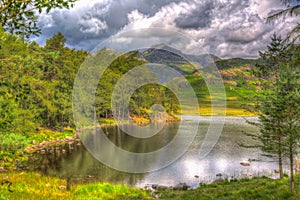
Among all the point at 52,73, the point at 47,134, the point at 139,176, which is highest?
the point at 52,73

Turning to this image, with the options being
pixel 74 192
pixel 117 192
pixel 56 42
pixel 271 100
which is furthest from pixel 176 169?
pixel 56 42

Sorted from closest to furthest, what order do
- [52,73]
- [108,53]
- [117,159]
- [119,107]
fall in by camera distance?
[117,159]
[52,73]
[119,107]
[108,53]

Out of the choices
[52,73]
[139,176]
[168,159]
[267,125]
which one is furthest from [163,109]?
[267,125]

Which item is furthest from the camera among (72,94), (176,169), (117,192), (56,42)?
(72,94)

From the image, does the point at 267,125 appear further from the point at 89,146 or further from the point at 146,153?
the point at 89,146

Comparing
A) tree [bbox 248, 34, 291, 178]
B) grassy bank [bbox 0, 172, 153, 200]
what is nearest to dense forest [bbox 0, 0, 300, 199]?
tree [bbox 248, 34, 291, 178]

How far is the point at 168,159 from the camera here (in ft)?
103

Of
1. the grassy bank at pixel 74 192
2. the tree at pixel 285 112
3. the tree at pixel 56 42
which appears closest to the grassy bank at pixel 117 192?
the grassy bank at pixel 74 192

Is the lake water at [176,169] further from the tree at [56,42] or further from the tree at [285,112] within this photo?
the tree at [56,42]

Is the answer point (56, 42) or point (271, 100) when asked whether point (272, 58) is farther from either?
point (56, 42)

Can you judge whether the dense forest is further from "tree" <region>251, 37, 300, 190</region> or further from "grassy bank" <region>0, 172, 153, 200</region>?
"grassy bank" <region>0, 172, 153, 200</region>

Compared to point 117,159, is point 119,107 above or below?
above

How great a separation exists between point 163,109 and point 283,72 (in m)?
97.5

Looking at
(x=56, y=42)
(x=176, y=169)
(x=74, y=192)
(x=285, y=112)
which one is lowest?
(x=176, y=169)
